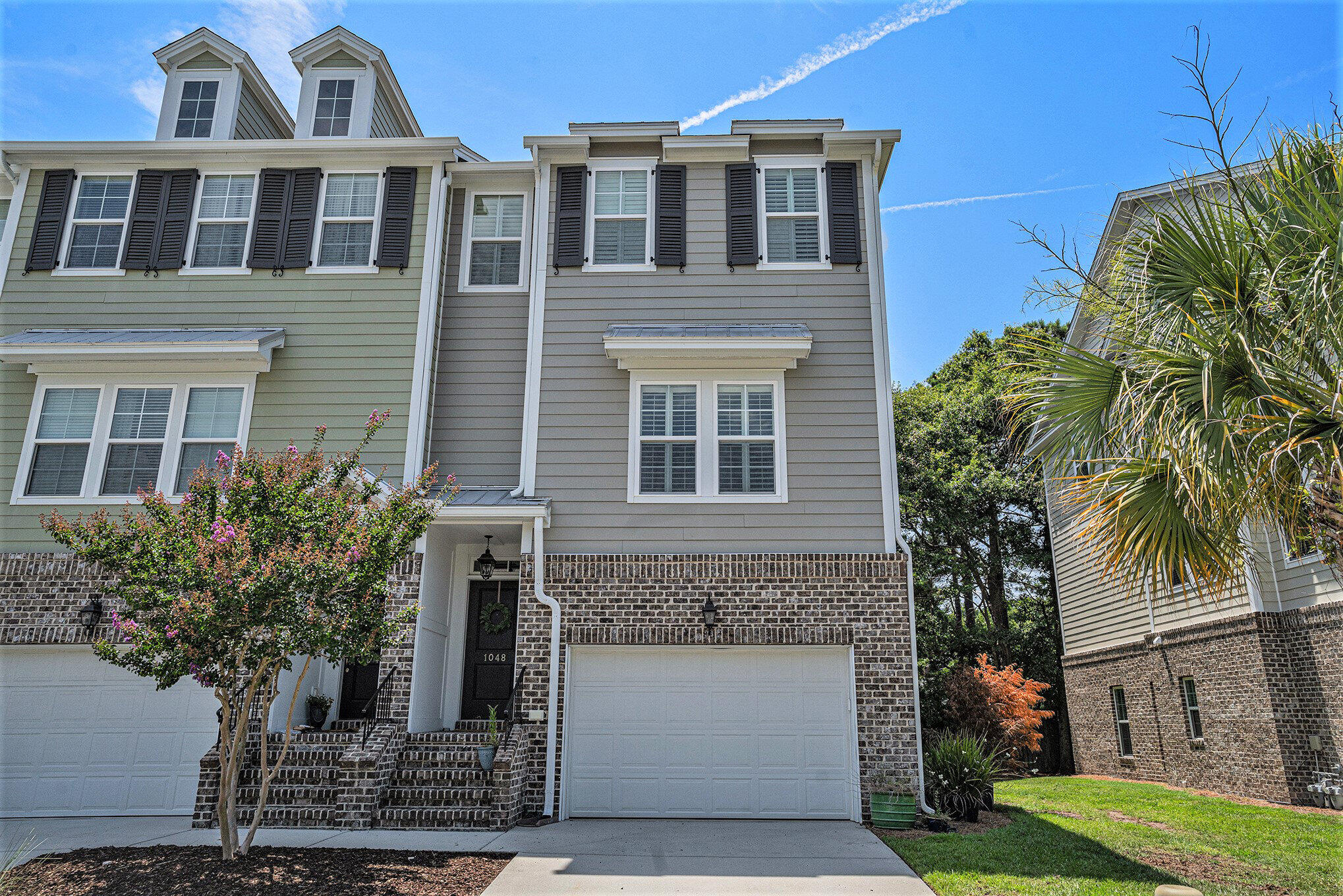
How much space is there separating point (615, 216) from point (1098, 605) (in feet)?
40.8

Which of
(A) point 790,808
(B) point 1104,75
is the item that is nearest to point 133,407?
(A) point 790,808

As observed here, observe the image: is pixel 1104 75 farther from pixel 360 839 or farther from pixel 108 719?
pixel 108 719

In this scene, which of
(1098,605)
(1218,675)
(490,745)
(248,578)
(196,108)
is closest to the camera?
(248,578)

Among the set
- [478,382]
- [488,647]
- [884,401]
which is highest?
[478,382]

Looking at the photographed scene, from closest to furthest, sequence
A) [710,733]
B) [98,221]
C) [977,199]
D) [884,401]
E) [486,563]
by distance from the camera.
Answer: [710,733] → [884,401] → [486,563] → [98,221] → [977,199]

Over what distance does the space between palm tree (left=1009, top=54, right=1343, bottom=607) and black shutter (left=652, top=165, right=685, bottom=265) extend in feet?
20.3

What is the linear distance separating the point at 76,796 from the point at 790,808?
8.74m

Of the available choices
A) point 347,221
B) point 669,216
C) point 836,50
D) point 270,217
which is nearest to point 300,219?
point 270,217

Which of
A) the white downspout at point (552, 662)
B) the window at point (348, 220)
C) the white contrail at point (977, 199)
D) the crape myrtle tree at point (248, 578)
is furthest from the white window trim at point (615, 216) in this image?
the crape myrtle tree at point (248, 578)

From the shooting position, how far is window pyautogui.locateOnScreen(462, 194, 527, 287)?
13.0 metres

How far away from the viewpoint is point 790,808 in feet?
34.4

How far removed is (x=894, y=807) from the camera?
9930 millimetres

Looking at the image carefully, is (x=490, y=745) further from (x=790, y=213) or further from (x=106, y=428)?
(x=790, y=213)

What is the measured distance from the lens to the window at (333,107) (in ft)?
45.8
